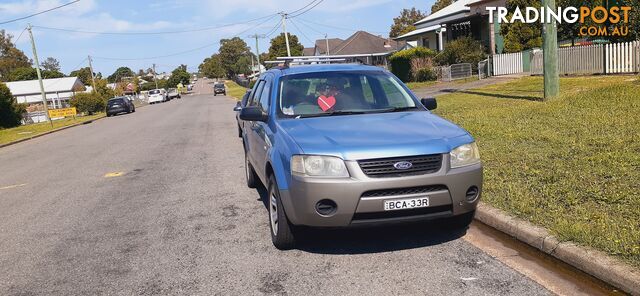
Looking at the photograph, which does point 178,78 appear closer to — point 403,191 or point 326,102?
point 326,102

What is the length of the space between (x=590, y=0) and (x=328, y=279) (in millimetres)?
24893

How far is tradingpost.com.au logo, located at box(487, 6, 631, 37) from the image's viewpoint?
20844 mm

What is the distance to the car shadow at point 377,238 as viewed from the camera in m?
4.67

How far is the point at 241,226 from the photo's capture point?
5668 mm

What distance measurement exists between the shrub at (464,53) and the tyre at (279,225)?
1159 inches

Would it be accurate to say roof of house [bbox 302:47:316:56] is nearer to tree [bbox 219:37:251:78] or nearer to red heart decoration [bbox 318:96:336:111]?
tree [bbox 219:37:251:78]

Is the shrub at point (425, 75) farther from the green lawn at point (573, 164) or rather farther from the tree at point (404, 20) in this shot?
the tree at point (404, 20)

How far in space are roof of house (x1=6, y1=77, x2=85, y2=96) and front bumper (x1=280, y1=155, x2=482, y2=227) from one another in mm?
93465

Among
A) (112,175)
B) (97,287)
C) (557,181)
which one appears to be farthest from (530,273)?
(112,175)

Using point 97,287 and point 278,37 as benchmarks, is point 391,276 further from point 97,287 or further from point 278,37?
point 278,37

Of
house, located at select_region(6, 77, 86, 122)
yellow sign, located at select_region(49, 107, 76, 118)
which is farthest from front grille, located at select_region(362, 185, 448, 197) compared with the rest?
house, located at select_region(6, 77, 86, 122)

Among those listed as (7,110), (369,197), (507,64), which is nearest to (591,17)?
(507,64)

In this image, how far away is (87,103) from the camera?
4494 centimetres

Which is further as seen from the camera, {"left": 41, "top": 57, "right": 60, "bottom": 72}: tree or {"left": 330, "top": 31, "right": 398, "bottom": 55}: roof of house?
{"left": 41, "top": 57, "right": 60, "bottom": 72}: tree
